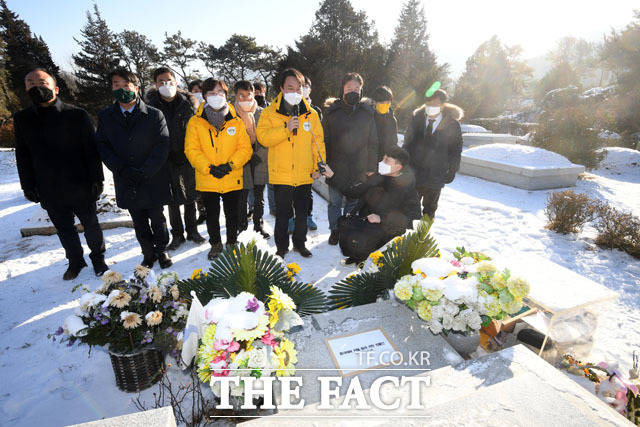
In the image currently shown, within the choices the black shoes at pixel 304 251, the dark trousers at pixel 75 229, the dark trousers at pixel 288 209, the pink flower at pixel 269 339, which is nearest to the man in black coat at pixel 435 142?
the dark trousers at pixel 288 209

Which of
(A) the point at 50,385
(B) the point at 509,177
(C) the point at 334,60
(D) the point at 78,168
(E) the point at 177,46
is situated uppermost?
(E) the point at 177,46

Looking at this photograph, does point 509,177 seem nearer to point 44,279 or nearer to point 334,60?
point 44,279

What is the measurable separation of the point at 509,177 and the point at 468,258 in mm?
6251

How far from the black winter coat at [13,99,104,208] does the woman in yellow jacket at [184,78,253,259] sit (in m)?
1.02

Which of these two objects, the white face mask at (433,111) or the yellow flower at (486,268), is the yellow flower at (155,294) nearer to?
the yellow flower at (486,268)

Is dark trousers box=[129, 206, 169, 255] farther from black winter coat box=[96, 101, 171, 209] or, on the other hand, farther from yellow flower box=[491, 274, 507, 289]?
yellow flower box=[491, 274, 507, 289]

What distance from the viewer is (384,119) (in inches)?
163

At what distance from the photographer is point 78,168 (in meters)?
3.23

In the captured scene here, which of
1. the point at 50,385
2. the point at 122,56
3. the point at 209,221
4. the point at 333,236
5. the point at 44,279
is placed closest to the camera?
the point at 50,385

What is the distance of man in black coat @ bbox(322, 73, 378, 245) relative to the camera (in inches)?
147

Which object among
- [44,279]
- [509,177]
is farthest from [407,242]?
[509,177]

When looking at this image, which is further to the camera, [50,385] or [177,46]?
[177,46]

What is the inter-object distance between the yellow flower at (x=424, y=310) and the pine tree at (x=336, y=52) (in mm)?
16410

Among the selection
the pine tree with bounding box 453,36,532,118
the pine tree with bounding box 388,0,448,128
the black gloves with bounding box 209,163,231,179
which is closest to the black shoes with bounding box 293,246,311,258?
the black gloves with bounding box 209,163,231,179
